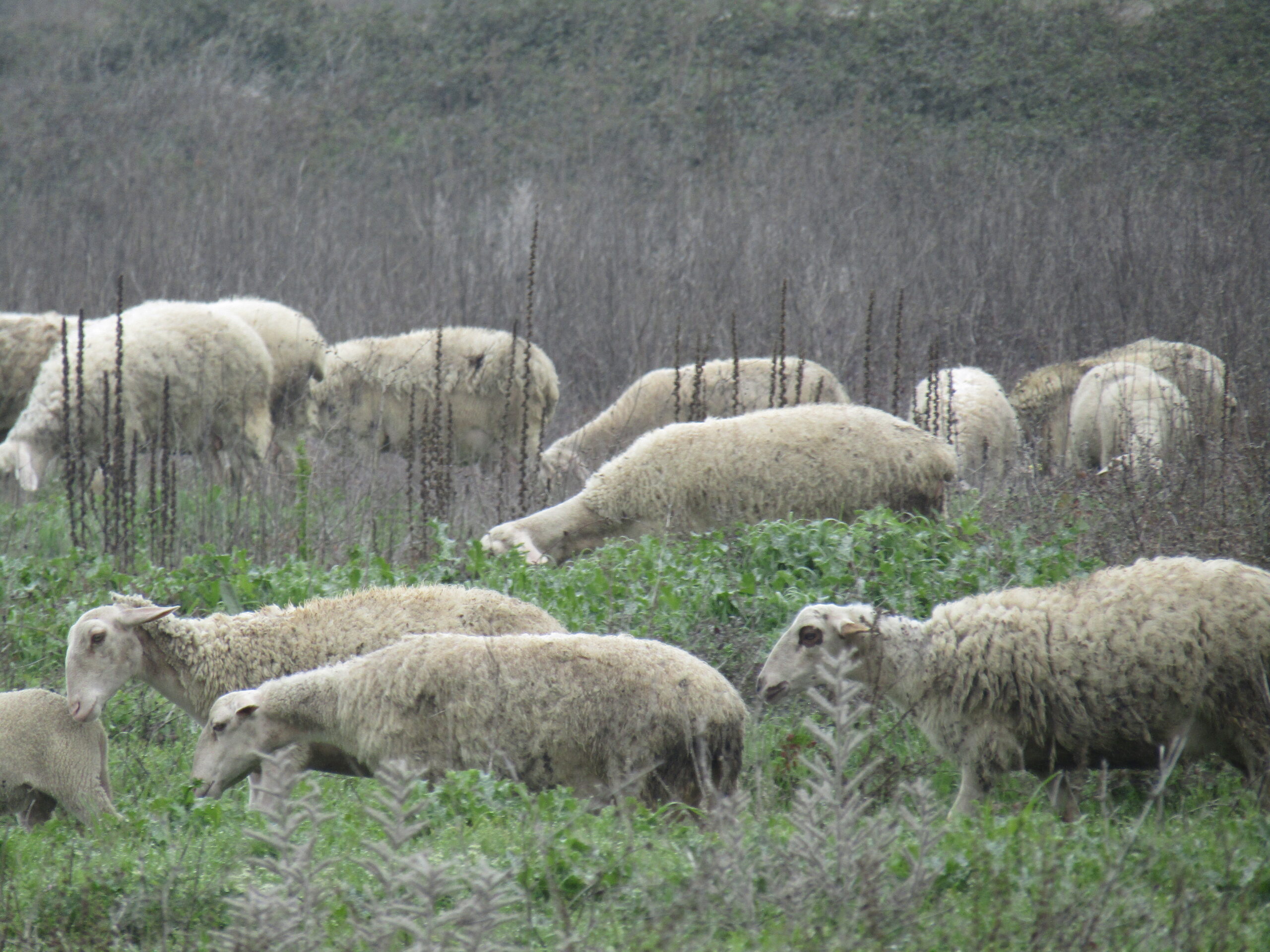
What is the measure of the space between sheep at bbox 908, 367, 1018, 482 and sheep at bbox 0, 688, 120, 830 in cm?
563

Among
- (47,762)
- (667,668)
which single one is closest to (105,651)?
(47,762)

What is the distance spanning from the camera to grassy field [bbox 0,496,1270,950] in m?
2.85

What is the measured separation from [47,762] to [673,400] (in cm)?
649

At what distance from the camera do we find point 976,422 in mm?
10211

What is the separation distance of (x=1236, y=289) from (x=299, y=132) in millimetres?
18277

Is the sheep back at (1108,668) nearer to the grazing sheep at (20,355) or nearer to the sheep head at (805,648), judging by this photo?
the sheep head at (805,648)

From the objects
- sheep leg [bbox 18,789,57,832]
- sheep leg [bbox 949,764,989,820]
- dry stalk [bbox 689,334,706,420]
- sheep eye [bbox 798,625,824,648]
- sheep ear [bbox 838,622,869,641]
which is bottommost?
sheep leg [bbox 18,789,57,832]

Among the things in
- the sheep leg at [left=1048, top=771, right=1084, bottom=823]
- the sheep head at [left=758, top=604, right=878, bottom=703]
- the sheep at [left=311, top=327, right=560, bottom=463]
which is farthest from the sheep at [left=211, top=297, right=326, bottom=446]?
the sheep leg at [left=1048, top=771, right=1084, bottom=823]

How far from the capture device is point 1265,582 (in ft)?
14.5

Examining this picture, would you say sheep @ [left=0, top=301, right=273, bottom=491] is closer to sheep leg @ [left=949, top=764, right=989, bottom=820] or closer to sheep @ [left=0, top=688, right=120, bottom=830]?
sheep @ [left=0, top=688, right=120, bottom=830]

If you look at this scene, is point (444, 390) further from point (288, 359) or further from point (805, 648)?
point (805, 648)

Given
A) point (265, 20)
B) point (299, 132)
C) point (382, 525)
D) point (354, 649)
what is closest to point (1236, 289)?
point (382, 525)

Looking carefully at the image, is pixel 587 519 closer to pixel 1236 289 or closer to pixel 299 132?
pixel 1236 289

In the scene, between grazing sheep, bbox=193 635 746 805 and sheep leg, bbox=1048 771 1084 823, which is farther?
grazing sheep, bbox=193 635 746 805
